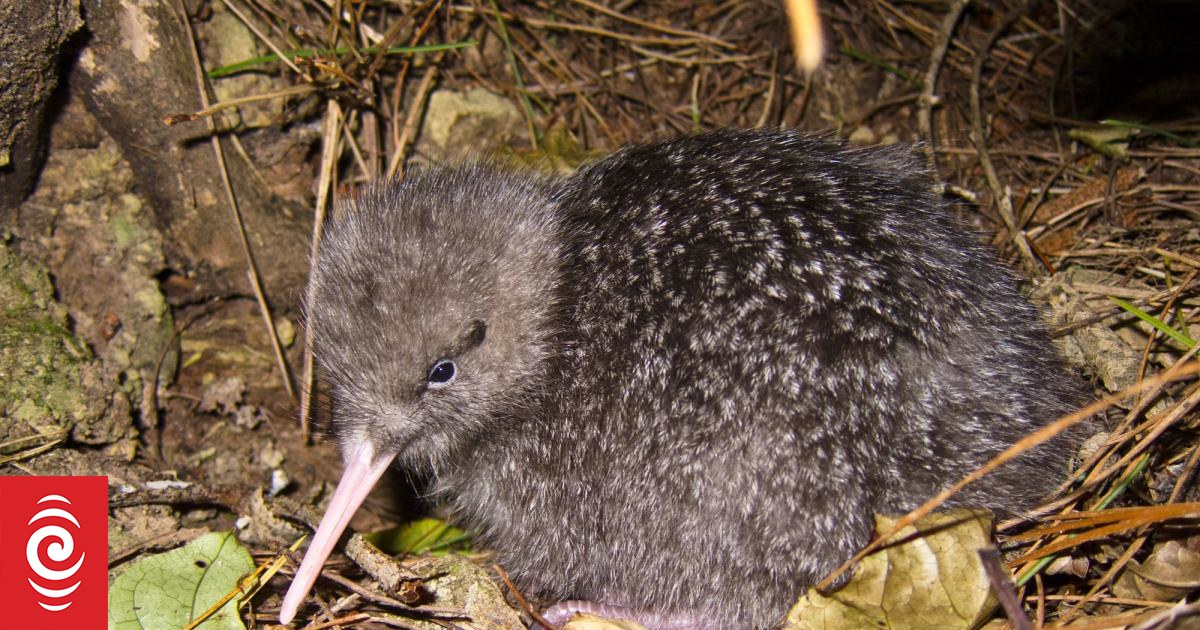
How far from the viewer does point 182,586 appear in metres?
3.25

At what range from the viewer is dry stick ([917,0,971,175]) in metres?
4.61

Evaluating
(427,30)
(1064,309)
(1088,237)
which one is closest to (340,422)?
(427,30)

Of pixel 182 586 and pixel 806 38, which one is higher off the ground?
pixel 806 38

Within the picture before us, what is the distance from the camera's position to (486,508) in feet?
12.3

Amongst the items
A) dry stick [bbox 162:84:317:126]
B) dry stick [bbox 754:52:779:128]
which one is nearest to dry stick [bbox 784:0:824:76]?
dry stick [bbox 754:52:779:128]

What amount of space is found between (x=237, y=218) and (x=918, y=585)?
325 cm

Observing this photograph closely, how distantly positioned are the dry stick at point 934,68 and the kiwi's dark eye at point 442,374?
2.60m

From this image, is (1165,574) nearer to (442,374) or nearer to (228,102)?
(442,374)

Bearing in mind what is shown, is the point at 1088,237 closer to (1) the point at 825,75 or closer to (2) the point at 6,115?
(1) the point at 825,75

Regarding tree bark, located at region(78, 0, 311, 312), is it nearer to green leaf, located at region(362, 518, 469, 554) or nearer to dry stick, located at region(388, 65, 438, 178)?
dry stick, located at region(388, 65, 438, 178)

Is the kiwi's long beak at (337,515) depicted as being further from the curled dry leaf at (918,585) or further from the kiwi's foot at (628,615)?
the curled dry leaf at (918,585)

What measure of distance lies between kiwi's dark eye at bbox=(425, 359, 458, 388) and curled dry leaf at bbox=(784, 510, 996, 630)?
1494mm

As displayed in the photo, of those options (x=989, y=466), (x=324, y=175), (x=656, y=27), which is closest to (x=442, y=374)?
(x=324, y=175)

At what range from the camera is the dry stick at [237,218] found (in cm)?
391
